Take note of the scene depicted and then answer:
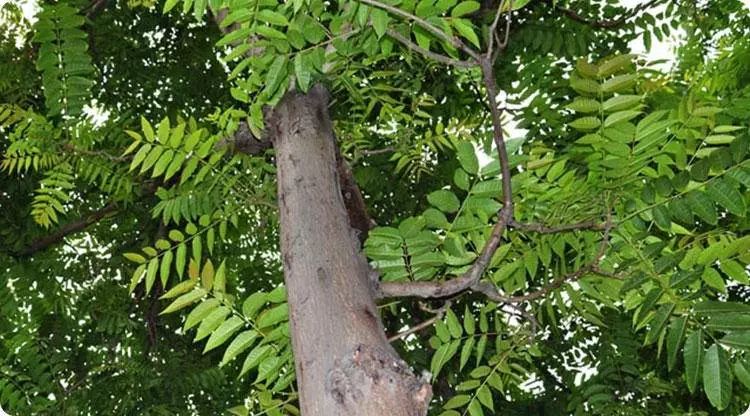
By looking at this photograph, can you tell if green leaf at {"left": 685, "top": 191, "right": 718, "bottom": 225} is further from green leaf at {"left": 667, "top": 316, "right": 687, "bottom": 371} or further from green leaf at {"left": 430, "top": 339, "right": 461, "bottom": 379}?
green leaf at {"left": 430, "top": 339, "right": 461, "bottom": 379}

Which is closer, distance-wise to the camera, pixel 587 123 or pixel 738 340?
pixel 738 340

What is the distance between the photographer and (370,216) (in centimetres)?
237

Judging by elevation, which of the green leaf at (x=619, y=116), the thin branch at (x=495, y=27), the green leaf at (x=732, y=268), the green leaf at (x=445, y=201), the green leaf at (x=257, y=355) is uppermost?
the thin branch at (x=495, y=27)

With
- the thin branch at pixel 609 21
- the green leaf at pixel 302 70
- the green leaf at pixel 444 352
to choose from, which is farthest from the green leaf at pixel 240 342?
the thin branch at pixel 609 21

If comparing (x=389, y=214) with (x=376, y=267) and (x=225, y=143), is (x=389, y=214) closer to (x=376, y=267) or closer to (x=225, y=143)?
(x=225, y=143)

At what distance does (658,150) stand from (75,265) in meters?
2.99

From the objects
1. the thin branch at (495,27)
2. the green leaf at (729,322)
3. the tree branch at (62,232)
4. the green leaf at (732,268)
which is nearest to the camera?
the thin branch at (495,27)

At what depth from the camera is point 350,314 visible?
1.12 meters

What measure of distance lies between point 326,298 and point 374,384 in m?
0.17

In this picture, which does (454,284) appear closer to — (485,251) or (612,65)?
(485,251)

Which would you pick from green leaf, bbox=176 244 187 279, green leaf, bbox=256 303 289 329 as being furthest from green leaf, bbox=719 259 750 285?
green leaf, bbox=176 244 187 279

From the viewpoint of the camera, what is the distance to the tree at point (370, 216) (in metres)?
1.17

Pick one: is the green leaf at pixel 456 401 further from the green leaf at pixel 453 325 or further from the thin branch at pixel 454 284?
the thin branch at pixel 454 284

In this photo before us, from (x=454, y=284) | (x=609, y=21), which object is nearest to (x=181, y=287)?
(x=454, y=284)
